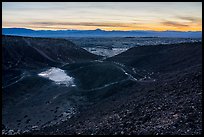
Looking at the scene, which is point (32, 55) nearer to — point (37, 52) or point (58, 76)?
point (37, 52)

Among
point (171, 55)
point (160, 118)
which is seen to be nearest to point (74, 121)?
point (160, 118)

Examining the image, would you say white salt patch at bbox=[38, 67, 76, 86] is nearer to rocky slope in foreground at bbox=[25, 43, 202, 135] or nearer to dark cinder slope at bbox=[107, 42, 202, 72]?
rocky slope in foreground at bbox=[25, 43, 202, 135]

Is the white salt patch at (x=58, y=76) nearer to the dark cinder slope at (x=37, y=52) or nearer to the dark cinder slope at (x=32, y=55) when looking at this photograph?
the dark cinder slope at (x=32, y=55)

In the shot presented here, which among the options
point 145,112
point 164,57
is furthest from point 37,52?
point 145,112

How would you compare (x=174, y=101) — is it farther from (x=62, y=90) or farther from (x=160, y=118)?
(x=62, y=90)

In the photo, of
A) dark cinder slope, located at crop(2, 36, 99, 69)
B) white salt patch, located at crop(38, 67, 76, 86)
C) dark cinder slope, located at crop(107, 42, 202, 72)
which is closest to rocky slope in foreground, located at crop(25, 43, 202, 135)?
white salt patch, located at crop(38, 67, 76, 86)
